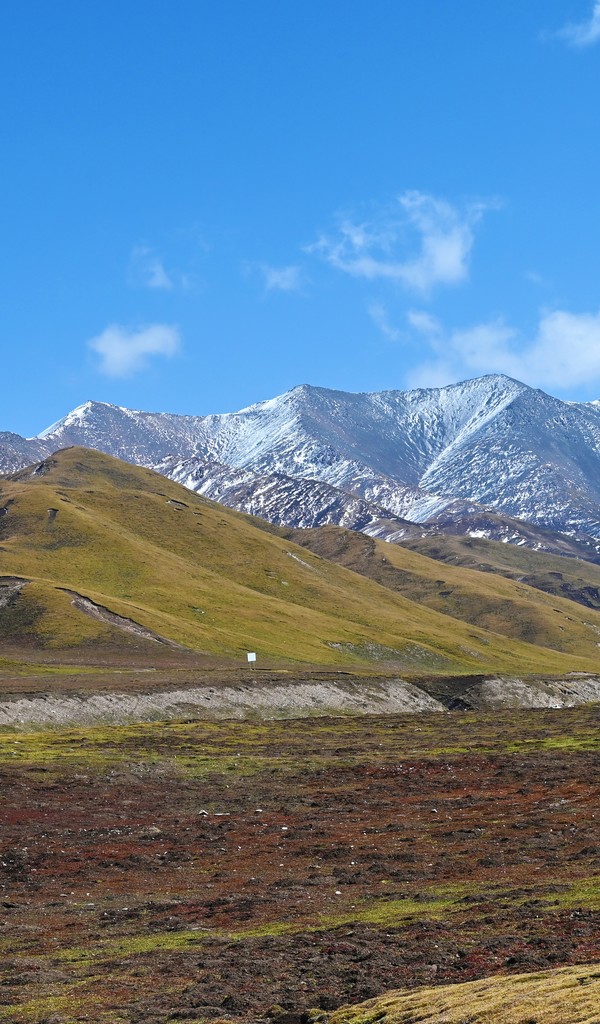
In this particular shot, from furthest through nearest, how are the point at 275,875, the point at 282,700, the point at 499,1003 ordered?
the point at 282,700
the point at 275,875
the point at 499,1003

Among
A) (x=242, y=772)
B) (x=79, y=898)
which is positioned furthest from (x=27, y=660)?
(x=79, y=898)

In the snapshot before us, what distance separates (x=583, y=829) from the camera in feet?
178

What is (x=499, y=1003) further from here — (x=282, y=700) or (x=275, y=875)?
(x=282, y=700)

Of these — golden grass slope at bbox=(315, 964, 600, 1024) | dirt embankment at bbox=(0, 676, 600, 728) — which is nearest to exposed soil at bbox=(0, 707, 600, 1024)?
golden grass slope at bbox=(315, 964, 600, 1024)

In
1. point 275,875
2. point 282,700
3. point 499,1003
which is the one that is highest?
point 282,700

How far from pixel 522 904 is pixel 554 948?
7143 millimetres

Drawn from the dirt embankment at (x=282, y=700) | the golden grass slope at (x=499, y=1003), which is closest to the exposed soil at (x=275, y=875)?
the golden grass slope at (x=499, y=1003)

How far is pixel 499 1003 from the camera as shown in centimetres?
2334

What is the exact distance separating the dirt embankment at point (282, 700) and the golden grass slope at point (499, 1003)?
9104 centimetres

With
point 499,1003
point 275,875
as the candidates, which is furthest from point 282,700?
point 499,1003

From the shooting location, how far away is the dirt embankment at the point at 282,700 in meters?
121

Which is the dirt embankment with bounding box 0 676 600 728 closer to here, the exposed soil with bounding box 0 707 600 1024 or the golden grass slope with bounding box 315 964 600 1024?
the exposed soil with bounding box 0 707 600 1024

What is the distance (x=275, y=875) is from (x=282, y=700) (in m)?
101

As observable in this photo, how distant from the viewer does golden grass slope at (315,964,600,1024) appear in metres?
22.0
